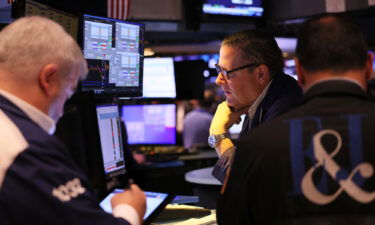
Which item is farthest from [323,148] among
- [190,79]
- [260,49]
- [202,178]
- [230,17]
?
[230,17]

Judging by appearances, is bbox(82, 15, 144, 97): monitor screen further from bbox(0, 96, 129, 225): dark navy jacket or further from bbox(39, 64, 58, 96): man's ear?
bbox(0, 96, 129, 225): dark navy jacket

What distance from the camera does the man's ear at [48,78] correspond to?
1518mm

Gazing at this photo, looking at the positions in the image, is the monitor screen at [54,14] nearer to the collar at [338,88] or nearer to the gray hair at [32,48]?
the gray hair at [32,48]

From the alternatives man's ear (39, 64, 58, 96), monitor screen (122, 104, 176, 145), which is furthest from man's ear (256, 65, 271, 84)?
monitor screen (122, 104, 176, 145)

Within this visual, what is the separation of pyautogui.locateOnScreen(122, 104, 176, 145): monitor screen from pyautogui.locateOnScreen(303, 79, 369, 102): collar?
4125 mm

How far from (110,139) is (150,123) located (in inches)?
124

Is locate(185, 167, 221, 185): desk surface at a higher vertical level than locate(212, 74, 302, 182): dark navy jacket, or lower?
lower

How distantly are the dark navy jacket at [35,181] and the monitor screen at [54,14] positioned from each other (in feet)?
2.72

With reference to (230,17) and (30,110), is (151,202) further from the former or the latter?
(230,17)

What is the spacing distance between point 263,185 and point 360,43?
0.51m

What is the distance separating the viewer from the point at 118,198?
1.76m

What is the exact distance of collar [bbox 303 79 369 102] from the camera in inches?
62.3

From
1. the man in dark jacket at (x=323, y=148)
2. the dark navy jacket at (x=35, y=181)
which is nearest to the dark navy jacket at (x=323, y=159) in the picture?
the man in dark jacket at (x=323, y=148)

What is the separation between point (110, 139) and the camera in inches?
103
